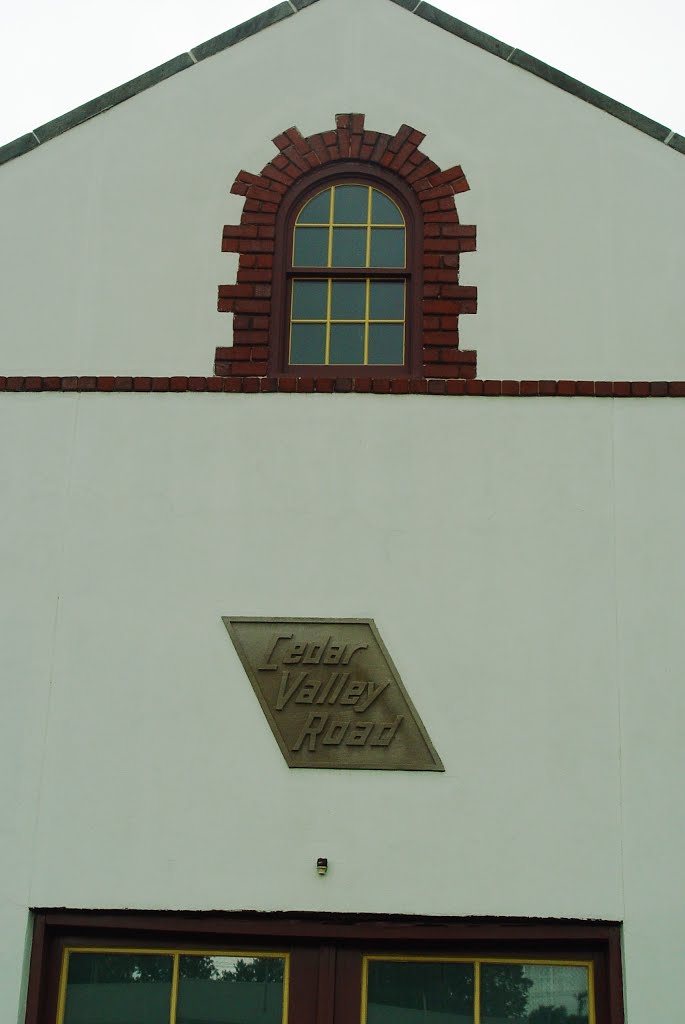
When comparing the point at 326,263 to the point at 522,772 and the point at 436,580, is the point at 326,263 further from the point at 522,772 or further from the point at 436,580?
the point at 522,772

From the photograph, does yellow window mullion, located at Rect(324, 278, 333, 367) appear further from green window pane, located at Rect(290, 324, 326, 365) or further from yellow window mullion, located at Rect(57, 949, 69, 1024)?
yellow window mullion, located at Rect(57, 949, 69, 1024)

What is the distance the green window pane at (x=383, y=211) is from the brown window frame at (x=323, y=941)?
380 cm

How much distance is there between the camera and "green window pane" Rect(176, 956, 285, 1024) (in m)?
6.58

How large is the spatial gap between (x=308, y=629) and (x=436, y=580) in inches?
27.2

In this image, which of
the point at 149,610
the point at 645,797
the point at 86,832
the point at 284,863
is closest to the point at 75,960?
the point at 86,832

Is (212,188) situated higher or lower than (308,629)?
higher

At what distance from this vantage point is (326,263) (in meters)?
7.77

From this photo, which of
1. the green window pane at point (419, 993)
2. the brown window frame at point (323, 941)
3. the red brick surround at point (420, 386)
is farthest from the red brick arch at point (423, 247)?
the green window pane at point (419, 993)

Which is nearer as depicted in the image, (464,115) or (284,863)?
(284,863)

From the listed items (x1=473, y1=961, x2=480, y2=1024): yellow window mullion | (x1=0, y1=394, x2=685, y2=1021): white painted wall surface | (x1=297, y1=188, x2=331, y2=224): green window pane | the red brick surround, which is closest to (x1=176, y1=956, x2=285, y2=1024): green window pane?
(x1=0, y1=394, x2=685, y2=1021): white painted wall surface

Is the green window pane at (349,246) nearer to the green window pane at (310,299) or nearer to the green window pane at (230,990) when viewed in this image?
the green window pane at (310,299)

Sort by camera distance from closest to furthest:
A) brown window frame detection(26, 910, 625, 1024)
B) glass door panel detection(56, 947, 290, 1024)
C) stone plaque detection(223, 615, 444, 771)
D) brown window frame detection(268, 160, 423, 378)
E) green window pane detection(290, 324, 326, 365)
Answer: brown window frame detection(26, 910, 625, 1024)
glass door panel detection(56, 947, 290, 1024)
stone plaque detection(223, 615, 444, 771)
brown window frame detection(268, 160, 423, 378)
green window pane detection(290, 324, 326, 365)

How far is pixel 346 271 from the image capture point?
7711 mm

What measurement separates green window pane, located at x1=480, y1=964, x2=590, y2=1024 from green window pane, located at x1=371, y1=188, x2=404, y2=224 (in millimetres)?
4038
